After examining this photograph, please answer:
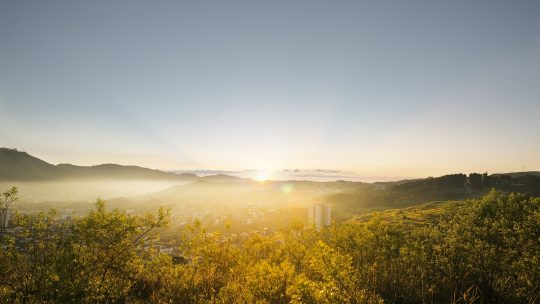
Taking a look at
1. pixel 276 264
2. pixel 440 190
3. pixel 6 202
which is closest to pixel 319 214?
pixel 440 190

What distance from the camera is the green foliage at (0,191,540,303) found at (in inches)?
Answer: 315

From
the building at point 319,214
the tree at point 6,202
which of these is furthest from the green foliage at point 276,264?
the building at point 319,214

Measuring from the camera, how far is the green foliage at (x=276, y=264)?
8008 mm

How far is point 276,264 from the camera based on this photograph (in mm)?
12016

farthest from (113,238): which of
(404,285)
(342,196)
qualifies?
(342,196)

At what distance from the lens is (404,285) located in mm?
12391

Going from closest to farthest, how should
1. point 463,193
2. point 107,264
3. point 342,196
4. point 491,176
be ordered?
point 107,264 < point 463,193 < point 491,176 < point 342,196

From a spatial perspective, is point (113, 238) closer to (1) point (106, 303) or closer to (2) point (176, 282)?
(1) point (106, 303)

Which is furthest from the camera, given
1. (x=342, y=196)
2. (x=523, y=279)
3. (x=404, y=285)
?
(x=342, y=196)

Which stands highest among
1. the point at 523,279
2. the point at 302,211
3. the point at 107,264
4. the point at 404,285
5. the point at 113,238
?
the point at 113,238

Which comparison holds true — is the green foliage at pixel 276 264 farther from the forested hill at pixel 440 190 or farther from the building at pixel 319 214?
the forested hill at pixel 440 190

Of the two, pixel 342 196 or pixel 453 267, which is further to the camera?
pixel 342 196

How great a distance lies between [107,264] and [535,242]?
16737 millimetres

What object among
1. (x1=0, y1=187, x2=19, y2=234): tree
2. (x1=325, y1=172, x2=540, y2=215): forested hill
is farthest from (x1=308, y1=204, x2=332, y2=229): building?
(x1=0, y1=187, x2=19, y2=234): tree
